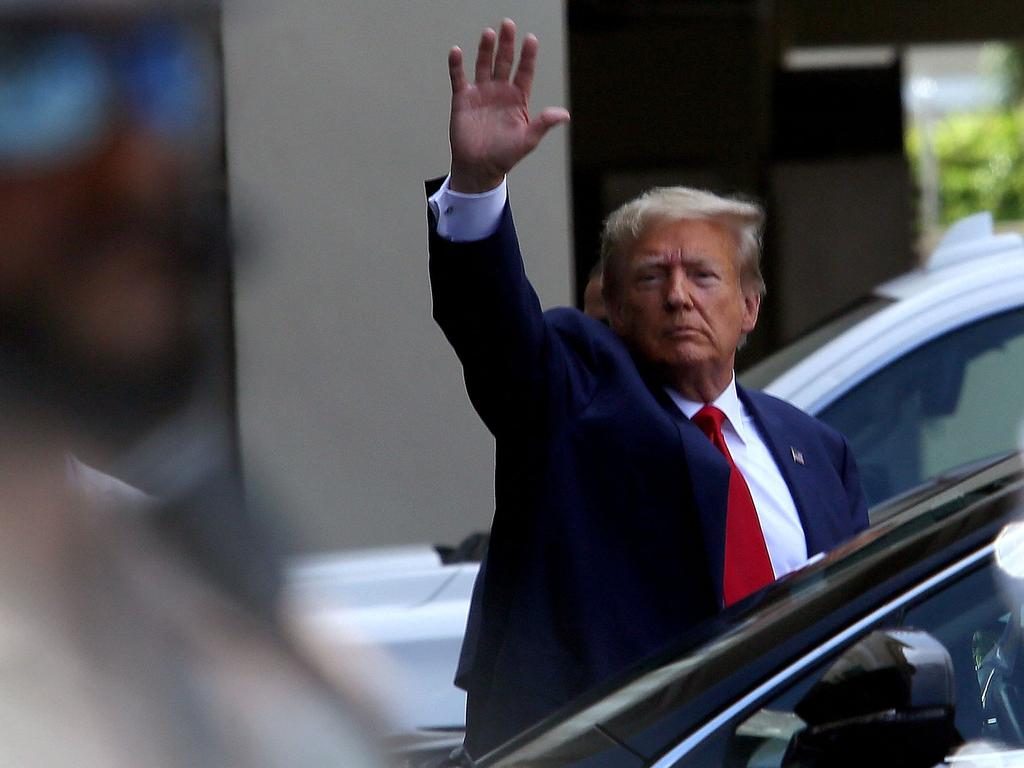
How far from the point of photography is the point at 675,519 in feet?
8.04

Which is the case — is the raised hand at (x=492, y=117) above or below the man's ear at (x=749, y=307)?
above

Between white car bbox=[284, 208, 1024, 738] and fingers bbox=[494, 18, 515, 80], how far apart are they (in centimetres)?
146

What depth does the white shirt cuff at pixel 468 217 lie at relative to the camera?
7.56 ft

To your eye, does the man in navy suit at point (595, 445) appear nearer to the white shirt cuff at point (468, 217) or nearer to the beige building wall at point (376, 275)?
the white shirt cuff at point (468, 217)

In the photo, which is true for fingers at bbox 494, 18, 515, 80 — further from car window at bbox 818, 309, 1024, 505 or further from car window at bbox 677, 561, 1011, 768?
car window at bbox 818, 309, 1024, 505

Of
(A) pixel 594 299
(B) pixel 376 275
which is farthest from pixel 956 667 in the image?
(B) pixel 376 275

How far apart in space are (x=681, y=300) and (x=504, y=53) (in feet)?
1.56

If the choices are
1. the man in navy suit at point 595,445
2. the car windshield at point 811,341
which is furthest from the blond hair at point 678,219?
the car windshield at point 811,341

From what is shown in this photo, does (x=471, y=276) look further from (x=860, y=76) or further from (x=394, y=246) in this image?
(x=860, y=76)

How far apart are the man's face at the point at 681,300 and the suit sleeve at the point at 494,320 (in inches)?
10.2

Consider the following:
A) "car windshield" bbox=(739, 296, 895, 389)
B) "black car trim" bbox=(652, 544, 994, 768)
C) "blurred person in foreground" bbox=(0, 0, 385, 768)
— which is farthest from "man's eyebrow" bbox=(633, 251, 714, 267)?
"blurred person in foreground" bbox=(0, 0, 385, 768)

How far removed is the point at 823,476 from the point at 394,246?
3792mm

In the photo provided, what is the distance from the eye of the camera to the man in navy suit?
2.32 metres

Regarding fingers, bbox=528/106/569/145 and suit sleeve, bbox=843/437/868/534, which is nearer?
fingers, bbox=528/106/569/145
